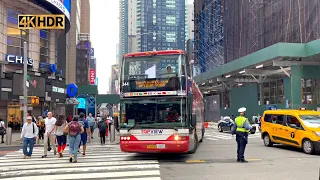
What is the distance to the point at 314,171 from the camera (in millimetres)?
9922

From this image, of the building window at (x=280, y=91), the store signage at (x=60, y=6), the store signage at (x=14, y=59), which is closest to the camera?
the store signage at (x=14, y=59)

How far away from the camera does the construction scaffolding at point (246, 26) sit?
30.0 metres

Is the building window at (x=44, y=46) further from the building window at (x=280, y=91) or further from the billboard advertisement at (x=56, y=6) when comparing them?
the building window at (x=280, y=91)

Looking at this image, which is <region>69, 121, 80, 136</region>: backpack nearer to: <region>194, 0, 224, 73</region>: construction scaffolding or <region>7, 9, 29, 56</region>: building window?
<region>7, 9, 29, 56</region>: building window

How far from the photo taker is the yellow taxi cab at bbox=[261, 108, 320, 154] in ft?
45.2

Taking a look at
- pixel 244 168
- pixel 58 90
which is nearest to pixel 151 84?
pixel 244 168

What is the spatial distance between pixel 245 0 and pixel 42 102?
86.1ft

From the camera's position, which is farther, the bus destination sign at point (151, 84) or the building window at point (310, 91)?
the building window at point (310, 91)

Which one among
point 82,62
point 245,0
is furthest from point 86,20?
point 245,0

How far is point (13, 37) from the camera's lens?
101ft

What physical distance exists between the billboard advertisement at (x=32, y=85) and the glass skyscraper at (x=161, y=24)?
94.9 metres

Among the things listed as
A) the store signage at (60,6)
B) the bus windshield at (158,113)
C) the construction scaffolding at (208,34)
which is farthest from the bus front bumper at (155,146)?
the construction scaffolding at (208,34)

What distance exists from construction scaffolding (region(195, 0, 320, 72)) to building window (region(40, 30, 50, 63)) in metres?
22.8

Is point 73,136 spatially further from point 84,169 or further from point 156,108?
point 156,108
